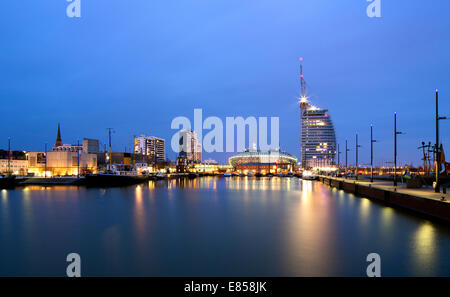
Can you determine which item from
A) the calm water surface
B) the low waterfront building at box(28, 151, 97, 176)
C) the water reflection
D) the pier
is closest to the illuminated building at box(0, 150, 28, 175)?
the low waterfront building at box(28, 151, 97, 176)

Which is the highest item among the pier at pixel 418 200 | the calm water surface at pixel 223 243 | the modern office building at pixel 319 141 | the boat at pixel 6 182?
the modern office building at pixel 319 141

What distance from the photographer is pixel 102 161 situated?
127250 millimetres

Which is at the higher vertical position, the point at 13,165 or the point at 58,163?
the point at 58,163

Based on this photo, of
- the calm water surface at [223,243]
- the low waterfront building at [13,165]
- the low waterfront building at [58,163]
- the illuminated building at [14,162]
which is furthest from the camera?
the illuminated building at [14,162]

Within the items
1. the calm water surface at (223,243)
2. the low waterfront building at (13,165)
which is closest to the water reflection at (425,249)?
the calm water surface at (223,243)

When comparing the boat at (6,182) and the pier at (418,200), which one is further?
the boat at (6,182)

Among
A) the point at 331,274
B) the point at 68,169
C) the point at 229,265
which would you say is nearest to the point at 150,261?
the point at 229,265

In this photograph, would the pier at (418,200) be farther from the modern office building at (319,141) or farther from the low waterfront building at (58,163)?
the modern office building at (319,141)

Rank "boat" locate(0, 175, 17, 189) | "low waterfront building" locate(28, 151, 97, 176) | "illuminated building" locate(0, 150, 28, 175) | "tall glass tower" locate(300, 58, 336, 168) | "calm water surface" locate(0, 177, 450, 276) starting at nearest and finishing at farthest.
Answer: "calm water surface" locate(0, 177, 450, 276) → "boat" locate(0, 175, 17, 189) → "low waterfront building" locate(28, 151, 97, 176) → "illuminated building" locate(0, 150, 28, 175) → "tall glass tower" locate(300, 58, 336, 168)

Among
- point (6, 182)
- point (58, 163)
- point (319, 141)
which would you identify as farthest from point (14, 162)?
point (319, 141)

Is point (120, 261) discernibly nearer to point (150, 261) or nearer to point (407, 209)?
point (150, 261)

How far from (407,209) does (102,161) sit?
118 m

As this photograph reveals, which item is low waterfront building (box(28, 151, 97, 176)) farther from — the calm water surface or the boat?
the calm water surface

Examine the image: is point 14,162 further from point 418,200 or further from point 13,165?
point 418,200
